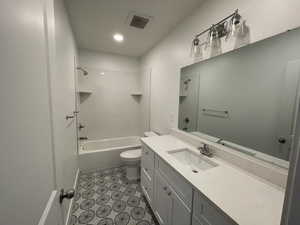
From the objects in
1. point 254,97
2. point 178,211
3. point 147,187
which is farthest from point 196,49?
point 147,187

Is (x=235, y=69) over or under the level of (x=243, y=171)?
over

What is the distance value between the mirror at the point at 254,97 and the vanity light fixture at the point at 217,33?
0.12m

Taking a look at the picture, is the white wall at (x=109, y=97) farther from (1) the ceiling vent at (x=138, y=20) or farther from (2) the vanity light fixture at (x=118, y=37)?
(1) the ceiling vent at (x=138, y=20)

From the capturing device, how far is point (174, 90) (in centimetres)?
210

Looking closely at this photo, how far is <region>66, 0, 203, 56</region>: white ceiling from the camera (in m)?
1.54

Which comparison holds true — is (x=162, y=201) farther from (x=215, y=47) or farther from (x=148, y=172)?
(x=215, y=47)

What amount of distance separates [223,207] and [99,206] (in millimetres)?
1662

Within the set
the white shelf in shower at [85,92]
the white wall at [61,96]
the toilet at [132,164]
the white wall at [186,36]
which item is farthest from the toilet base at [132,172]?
the white shelf in shower at [85,92]

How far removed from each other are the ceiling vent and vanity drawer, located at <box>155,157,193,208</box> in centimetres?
181

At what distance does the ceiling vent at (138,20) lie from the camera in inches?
68.8

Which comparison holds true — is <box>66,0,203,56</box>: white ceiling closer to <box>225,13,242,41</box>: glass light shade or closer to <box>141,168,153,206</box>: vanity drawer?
<box>225,13,242,41</box>: glass light shade

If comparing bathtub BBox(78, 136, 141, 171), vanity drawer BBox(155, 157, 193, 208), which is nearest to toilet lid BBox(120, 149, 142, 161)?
bathtub BBox(78, 136, 141, 171)

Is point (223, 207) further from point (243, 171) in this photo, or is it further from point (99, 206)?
point (99, 206)

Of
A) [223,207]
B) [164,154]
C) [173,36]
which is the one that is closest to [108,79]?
[173,36]
